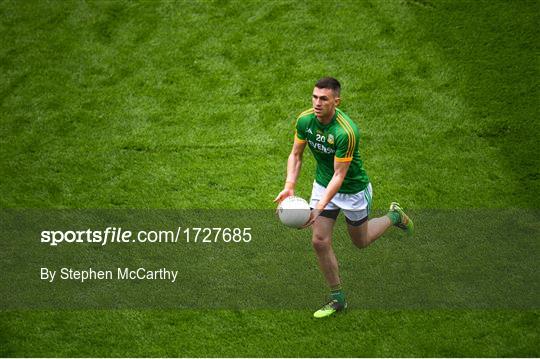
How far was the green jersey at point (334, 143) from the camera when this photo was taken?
289 inches

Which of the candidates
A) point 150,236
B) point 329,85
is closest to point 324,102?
point 329,85

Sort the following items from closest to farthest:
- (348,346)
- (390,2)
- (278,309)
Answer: (348,346) < (278,309) < (390,2)

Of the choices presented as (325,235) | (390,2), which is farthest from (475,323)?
(390,2)

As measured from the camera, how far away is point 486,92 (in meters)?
10.8

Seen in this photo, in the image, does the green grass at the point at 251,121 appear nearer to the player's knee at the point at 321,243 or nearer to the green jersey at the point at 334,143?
the player's knee at the point at 321,243

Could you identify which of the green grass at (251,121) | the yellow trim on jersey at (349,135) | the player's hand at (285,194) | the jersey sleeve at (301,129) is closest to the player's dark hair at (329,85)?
the yellow trim on jersey at (349,135)

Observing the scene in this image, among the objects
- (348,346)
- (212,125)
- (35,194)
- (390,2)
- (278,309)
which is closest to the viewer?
(348,346)

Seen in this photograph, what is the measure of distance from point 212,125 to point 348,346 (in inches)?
162

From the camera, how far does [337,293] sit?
7852mm

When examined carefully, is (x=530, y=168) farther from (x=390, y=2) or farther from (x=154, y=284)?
(x=154, y=284)

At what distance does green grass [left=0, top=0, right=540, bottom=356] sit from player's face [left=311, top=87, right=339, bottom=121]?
6.38 ft

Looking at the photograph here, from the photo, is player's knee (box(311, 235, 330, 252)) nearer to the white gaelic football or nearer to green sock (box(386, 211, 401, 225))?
the white gaelic football

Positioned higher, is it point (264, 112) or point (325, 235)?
point (325, 235)

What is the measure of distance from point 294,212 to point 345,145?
74cm
